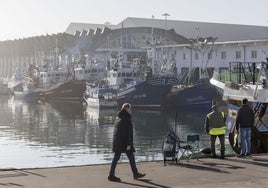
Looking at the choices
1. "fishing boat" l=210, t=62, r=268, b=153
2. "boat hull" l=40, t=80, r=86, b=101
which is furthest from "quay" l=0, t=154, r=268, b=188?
"boat hull" l=40, t=80, r=86, b=101

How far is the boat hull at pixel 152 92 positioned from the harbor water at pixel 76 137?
207 inches

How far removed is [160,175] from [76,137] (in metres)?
24.7

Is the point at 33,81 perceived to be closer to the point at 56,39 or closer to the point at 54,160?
the point at 56,39

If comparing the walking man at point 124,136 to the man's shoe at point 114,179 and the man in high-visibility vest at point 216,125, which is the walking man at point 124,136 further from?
the man in high-visibility vest at point 216,125

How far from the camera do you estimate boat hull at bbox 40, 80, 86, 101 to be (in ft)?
277

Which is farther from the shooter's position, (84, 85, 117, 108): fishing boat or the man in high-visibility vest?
(84, 85, 117, 108): fishing boat

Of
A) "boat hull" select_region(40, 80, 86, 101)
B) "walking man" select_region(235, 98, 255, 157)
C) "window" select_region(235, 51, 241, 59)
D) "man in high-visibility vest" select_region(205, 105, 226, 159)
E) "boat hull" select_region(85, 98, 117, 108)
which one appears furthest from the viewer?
"boat hull" select_region(40, 80, 86, 101)

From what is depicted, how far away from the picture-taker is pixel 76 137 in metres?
37.0

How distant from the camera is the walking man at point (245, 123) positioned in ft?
51.2

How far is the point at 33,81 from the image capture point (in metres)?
99.9

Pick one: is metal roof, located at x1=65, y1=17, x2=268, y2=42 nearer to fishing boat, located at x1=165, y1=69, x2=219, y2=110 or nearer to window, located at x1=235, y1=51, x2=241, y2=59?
window, located at x1=235, y1=51, x2=241, y2=59

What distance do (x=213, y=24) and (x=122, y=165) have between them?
10602cm

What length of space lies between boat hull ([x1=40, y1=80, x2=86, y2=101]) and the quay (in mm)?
70300

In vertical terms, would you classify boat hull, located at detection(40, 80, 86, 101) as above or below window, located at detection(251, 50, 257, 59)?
below
